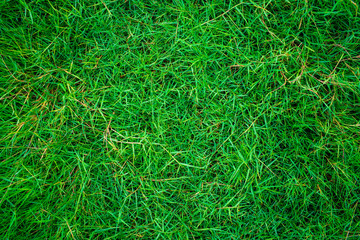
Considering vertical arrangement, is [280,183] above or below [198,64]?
below

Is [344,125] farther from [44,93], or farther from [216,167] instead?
[44,93]

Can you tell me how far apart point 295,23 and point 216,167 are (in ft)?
3.90

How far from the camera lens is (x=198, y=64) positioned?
175 cm

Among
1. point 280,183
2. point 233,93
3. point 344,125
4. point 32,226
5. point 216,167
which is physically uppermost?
point 233,93

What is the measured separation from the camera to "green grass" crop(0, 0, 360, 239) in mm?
1699

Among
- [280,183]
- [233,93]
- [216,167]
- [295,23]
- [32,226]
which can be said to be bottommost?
[32,226]

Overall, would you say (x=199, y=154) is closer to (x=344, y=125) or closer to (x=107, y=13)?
(x=344, y=125)

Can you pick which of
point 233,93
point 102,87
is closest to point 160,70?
point 102,87

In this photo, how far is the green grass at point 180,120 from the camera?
170 centimetres

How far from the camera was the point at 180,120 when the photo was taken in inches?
→ 68.1

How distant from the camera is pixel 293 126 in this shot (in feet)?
5.69

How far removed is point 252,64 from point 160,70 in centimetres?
67

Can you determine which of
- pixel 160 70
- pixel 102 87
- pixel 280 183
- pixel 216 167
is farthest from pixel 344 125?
pixel 102 87

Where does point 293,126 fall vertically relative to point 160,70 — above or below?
below
